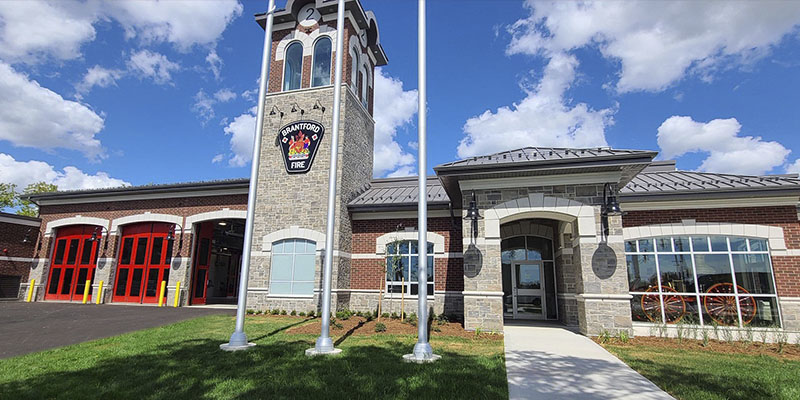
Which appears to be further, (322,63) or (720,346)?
(322,63)

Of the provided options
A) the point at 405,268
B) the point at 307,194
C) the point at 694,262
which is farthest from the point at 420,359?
the point at 307,194

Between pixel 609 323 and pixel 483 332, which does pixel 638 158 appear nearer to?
pixel 609 323

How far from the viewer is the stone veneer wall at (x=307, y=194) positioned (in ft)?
49.1

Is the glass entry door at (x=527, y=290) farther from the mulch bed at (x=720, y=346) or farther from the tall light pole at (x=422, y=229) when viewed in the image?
the tall light pole at (x=422, y=229)

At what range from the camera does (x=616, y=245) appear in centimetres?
1054

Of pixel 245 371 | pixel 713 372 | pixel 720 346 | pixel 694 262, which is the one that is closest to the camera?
pixel 245 371

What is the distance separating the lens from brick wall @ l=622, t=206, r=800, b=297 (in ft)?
36.0

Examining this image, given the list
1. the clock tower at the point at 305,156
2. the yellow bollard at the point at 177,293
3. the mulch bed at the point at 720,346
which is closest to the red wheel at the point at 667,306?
the mulch bed at the point at 720,346

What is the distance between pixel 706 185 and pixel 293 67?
52.5 ft

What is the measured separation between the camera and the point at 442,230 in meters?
14.9

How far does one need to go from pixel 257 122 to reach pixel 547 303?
11258mm

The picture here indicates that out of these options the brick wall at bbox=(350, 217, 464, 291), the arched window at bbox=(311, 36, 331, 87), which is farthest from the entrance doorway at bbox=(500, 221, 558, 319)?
the arched window at bbox=(311, 36, 331, 87)

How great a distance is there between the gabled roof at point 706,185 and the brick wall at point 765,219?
1.80 ft

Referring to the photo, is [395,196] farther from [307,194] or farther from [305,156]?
Answer: [305,156]
